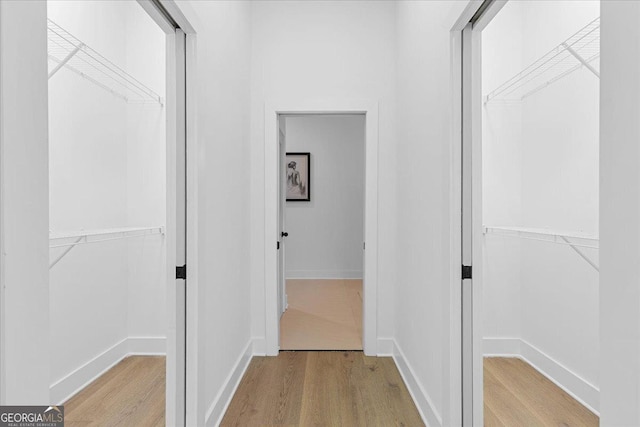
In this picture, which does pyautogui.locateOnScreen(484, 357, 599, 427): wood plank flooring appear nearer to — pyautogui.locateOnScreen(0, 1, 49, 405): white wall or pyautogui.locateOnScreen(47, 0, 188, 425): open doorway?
pyautogui.locateOnScreen(47, 0, 188, 425): open doorway

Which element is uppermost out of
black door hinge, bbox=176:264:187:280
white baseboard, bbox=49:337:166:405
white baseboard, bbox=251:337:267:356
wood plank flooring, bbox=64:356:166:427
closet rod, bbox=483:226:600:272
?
closet rod, bbox=483:226:600:272

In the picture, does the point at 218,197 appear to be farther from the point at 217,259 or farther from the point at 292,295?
the point at 292,295

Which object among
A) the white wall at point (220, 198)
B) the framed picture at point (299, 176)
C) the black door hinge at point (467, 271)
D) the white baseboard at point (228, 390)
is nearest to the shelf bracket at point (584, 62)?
the black door hinge at point (467, 271)

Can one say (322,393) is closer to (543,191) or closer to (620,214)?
(543,191)

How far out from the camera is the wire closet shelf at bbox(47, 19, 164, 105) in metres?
1.92

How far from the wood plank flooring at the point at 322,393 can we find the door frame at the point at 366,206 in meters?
0.24

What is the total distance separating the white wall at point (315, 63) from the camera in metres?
3.25

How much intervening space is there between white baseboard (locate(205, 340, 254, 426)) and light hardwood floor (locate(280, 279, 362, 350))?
49 centimetres

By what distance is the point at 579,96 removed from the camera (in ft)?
4.59

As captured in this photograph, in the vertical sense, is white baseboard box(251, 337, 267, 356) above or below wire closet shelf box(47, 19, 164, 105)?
below

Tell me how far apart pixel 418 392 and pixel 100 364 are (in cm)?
181

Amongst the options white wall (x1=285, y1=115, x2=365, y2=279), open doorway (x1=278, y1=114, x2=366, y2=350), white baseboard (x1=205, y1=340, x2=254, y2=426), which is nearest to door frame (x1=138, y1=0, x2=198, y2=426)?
white baseboard (x1=205, y1=340, x2=254, y2=426)

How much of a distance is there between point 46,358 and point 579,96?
5.83 feet

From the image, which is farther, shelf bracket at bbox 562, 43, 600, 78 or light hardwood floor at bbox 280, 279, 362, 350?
light hardwood floor at bbox 280, 279, 362, 350
